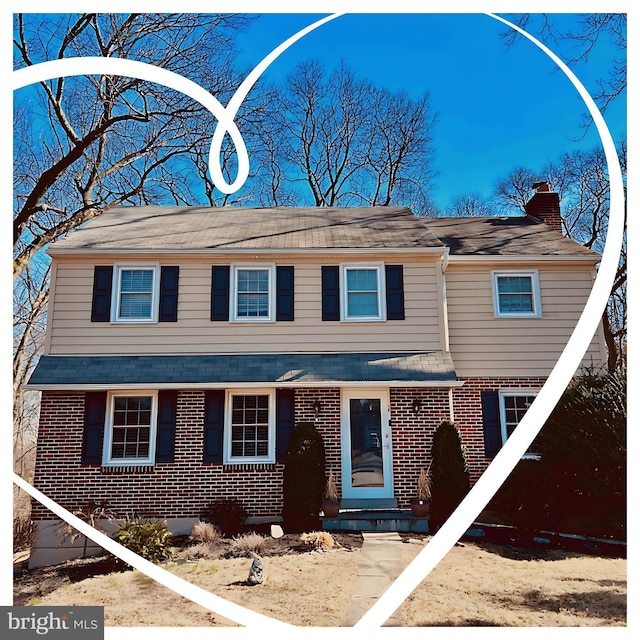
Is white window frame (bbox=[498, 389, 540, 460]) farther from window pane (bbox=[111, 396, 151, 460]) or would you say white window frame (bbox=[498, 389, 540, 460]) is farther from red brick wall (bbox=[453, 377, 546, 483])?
window pane (bbox=[111, 396, 151, 460])

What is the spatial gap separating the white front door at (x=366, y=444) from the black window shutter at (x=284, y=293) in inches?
73.1

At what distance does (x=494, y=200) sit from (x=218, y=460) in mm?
17021

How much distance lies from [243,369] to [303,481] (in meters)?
2.26

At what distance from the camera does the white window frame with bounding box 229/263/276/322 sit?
10.8m

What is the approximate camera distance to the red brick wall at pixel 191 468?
9930mm

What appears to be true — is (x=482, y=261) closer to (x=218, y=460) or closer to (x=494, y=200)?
(x=218, y=460)

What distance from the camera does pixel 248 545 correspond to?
8.48 meters

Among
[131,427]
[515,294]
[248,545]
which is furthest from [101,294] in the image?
[515,294]

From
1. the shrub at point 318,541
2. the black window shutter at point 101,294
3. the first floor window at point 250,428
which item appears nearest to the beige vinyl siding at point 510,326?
the first floor window at point 250,428

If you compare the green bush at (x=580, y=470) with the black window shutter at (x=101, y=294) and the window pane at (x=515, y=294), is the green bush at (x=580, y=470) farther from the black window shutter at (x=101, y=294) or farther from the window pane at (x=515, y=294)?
the black window shutter at (x=101, y=294)

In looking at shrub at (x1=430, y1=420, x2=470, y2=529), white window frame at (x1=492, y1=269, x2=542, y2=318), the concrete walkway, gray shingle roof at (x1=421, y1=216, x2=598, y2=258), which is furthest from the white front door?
gray shingle roof at (x1=421, y1=216, x2=598, y2=258)

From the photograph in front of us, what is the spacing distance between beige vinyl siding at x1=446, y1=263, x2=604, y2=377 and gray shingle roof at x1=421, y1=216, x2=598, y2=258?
40 cm

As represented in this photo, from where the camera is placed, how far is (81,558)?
9281 millimetres
